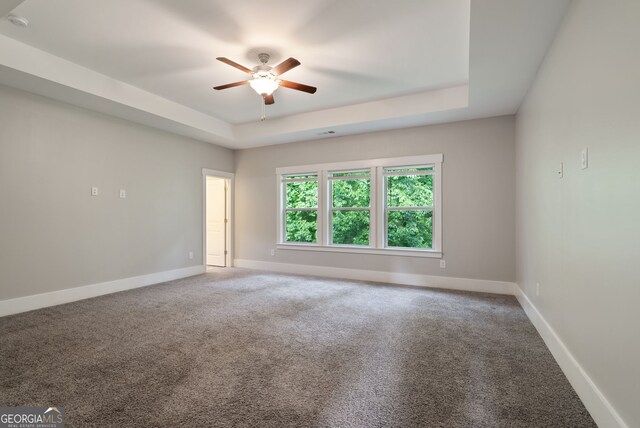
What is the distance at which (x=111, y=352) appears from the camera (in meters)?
2.52

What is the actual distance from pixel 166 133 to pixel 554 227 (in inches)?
219

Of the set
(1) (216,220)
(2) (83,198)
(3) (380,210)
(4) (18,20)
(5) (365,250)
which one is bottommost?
(5) (365,250)

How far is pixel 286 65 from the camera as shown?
9.89 feet

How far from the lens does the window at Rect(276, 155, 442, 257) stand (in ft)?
16.4

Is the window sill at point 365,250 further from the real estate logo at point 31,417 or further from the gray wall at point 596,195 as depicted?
the real estate logo at point 31,417

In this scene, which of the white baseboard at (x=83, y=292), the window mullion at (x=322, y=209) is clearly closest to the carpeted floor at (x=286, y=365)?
the white baseboard at (x=83, y=292)

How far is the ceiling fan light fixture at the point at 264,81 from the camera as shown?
10.7ft

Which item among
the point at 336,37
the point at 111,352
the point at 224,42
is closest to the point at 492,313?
the point at 336,37

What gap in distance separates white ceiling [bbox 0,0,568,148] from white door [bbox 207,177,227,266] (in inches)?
81.4

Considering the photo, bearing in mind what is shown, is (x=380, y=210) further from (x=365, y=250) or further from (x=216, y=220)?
(x=216, y=220)

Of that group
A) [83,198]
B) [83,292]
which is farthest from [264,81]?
[83,292]

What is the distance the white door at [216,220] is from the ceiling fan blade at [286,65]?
4011 mm

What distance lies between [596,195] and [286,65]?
104 inches

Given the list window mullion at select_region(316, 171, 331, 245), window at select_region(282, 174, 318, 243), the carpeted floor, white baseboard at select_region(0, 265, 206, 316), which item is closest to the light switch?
the carpeted floor
